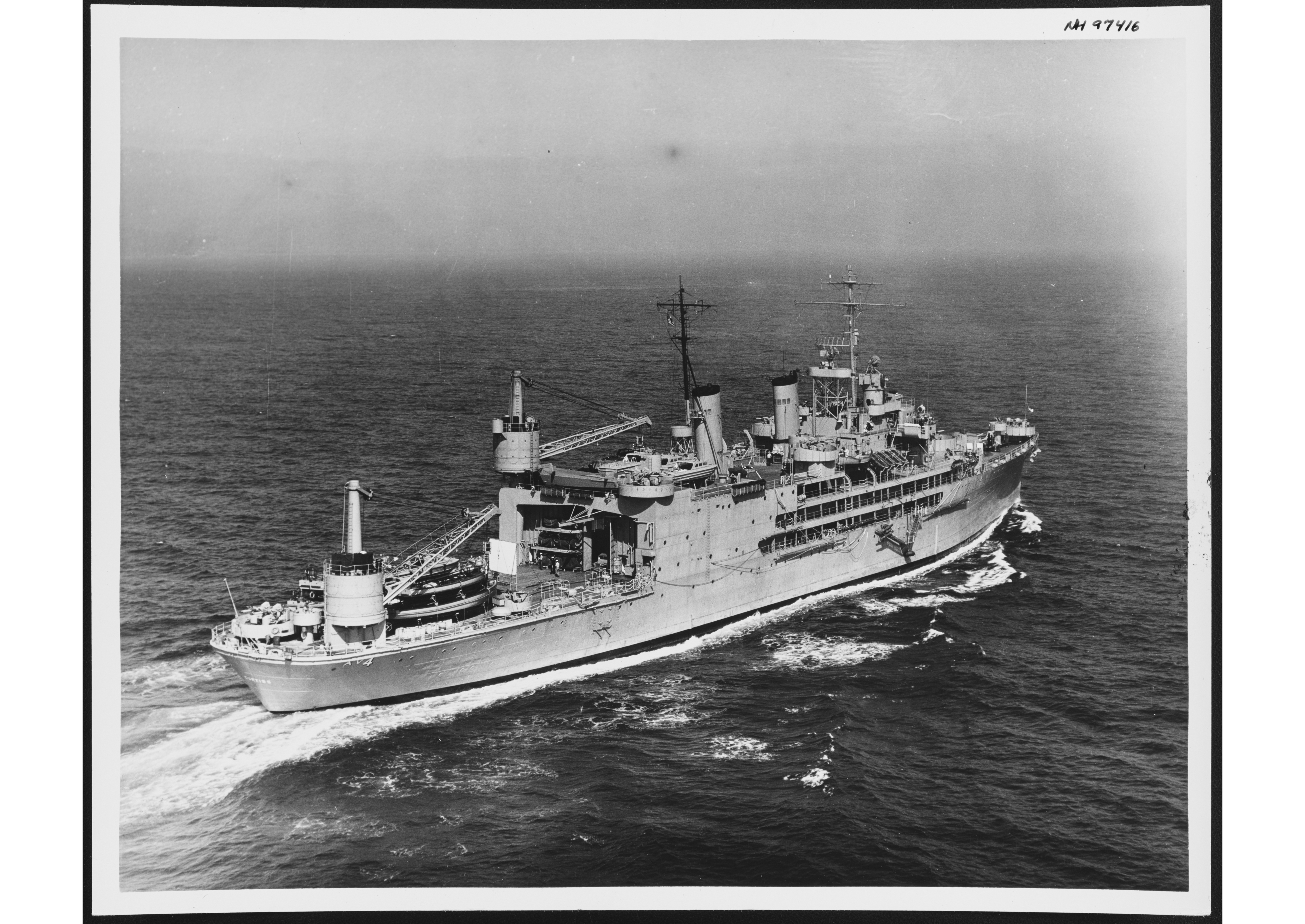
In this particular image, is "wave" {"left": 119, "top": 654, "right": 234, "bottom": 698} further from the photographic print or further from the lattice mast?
the lattice mast

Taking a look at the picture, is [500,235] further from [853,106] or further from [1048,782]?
[1048,782]

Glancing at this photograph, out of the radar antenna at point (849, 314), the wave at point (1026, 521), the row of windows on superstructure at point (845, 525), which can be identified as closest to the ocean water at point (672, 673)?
the wave at point (1026, 521)

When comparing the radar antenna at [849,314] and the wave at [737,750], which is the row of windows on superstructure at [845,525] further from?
Answer: the wave at [737,750]

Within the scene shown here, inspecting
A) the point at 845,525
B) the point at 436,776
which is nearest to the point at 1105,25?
the point at 845,525

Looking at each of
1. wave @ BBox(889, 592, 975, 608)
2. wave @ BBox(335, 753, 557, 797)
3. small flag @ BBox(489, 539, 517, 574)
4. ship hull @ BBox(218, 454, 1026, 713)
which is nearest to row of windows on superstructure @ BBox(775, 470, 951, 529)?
ship hull @ BBox(218, 454, 1026, 713)

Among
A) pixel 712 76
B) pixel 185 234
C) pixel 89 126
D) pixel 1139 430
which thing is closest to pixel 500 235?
pixel 185 234
